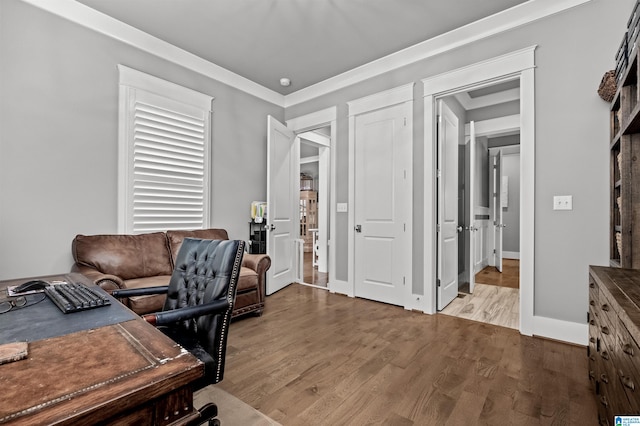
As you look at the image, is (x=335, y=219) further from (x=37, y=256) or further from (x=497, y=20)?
(x=37, y=256)

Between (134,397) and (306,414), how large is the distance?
49.9 inches

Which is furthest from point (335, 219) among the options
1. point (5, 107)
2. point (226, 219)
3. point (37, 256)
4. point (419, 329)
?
point (5, 107)

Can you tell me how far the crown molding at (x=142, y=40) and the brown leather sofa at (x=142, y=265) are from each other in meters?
1.94

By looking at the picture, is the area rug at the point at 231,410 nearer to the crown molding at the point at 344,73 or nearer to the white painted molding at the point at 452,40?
the crown molding at the point at 344,73

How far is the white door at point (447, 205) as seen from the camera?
3338 mm

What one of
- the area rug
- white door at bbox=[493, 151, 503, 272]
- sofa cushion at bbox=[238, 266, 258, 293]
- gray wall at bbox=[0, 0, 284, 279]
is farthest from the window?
white door at bbox=[493, 151, 503, 272]

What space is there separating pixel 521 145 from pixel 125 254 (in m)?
3.79

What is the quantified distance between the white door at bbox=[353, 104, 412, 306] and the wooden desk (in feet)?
9.83

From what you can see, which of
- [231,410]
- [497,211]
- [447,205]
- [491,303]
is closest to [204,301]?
[231,410]

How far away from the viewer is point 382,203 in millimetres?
3660

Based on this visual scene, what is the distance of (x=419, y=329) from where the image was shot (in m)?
2.81

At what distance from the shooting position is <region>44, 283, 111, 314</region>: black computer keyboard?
118 centimetres

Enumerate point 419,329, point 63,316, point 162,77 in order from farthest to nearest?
point 162,77, point 419,329, point 63,316

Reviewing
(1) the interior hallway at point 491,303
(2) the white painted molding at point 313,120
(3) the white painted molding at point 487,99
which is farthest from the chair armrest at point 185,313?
(3) the white painted molding at point 487,99
